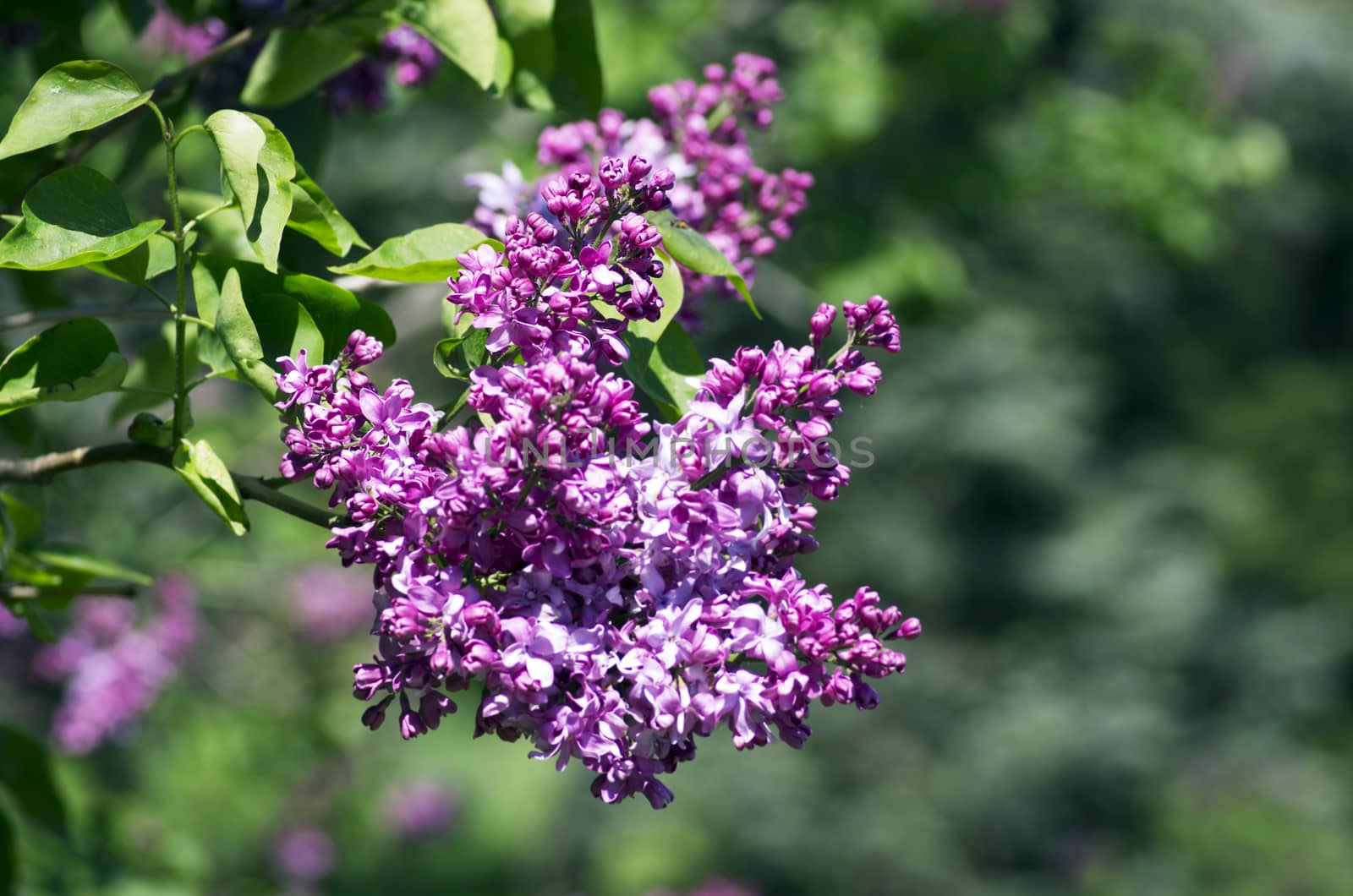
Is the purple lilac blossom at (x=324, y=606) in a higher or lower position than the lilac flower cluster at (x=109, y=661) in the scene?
higher

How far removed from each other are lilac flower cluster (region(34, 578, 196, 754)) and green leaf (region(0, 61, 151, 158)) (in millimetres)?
3600

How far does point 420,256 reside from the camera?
1.30 metres

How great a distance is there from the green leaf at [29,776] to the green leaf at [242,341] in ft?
3.70

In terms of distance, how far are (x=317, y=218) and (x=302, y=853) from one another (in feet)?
17.7

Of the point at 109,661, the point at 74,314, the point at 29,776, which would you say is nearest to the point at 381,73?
the point at 74,314

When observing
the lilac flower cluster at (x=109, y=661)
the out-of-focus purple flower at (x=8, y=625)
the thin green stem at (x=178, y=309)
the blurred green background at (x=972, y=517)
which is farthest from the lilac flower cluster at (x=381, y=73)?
the lilac flower cluster at (x=109, y=661)

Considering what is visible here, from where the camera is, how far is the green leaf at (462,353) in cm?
124

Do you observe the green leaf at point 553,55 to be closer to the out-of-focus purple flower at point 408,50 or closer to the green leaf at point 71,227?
the out-of-focus purple flower at point 408,50

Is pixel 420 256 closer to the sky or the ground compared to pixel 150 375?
closer to the sky

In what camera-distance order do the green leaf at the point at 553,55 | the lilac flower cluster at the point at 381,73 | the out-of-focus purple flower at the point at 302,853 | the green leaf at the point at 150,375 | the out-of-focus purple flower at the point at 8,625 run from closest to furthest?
the green leaf at the point at 553,55
the green leaf at the point at 150,375
the lilac flower cluster at the point at 381,73
the out-of-focus purple flower at the point at 8,625
the out-of-focus purple flower at the point at 302,853

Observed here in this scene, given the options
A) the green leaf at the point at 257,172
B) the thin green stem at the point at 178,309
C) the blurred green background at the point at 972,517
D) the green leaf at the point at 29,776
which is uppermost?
the blurred green background at the point at 972,517

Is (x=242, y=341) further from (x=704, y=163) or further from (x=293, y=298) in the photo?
(x=704, y=163)

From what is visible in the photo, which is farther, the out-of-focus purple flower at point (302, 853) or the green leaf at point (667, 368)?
the out-of-focus purple flower at point (302, 853)

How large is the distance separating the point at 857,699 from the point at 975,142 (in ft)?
21.4
